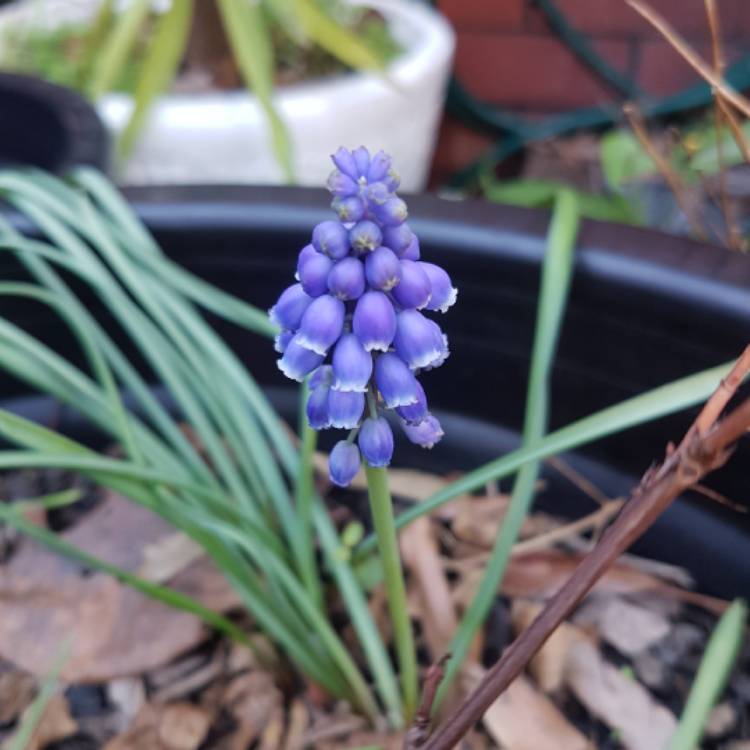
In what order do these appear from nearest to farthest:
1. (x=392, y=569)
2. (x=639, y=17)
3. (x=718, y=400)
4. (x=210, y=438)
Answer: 1. (x=718, y=400)
2. (x=392, y=569)
3. (x=210, y=438)
4. (x=639, y=17)

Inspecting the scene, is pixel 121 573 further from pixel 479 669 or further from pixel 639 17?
pixel 639 17

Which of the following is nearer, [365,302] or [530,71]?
[365,302]

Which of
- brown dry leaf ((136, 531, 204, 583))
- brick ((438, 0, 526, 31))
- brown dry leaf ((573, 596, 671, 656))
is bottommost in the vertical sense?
brown dry leaf ((136, 531, 204, 583))

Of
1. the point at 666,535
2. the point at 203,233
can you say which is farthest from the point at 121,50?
the point at 666,535

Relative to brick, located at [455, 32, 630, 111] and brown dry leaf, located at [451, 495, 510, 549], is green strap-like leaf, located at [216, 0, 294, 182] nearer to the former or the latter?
brown dry leaf, located at [451, 495, 510, 549]

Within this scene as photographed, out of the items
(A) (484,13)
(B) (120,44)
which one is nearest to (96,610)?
(B) (120,44)

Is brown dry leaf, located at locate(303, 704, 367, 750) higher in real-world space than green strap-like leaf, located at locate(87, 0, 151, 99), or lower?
lower

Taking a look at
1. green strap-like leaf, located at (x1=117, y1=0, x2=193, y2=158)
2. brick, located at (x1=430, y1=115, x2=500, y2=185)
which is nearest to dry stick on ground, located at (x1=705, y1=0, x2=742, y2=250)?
green strap-like leaf, located at (x1=117, y1=0, x2=193, y2=158)
